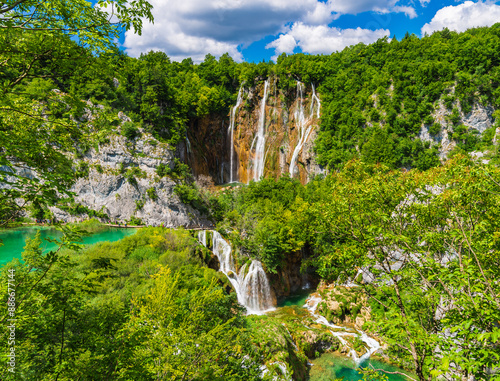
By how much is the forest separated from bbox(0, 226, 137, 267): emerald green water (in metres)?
1.51

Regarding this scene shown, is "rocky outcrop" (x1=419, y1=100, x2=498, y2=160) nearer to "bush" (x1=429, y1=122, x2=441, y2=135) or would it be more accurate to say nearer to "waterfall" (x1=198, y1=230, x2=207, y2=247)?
"bush" (x1=429, y1=122, x2=441, y2=135)

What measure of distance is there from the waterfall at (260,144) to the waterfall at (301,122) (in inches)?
192

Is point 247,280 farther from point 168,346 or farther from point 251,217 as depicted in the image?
point 168,346

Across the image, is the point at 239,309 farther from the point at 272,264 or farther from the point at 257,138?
the point at 257,138

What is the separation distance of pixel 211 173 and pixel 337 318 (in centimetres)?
2906

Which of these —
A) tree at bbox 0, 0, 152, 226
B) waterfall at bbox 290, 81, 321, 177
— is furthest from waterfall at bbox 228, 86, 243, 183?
tree at bbox 0, 0, 152, 226

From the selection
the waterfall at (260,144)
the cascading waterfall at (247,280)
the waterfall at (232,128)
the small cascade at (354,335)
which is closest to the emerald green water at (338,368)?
the small cascade at (354,335)

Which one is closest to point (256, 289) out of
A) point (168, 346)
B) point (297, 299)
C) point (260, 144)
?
point (297, 299)

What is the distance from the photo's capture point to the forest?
3.77m

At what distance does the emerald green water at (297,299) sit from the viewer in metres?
20.3

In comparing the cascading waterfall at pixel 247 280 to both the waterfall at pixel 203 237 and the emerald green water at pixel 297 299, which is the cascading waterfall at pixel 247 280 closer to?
the waterfall at pixel 203 237

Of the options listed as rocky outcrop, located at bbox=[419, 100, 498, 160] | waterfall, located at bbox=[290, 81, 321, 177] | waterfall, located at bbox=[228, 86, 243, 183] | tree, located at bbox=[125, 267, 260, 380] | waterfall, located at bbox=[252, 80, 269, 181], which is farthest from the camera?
waterfall, located at bbox=[228, 86, 243, 183]

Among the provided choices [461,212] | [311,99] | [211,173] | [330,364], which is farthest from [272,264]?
[311,99]

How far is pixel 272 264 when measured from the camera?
20.5 meters
